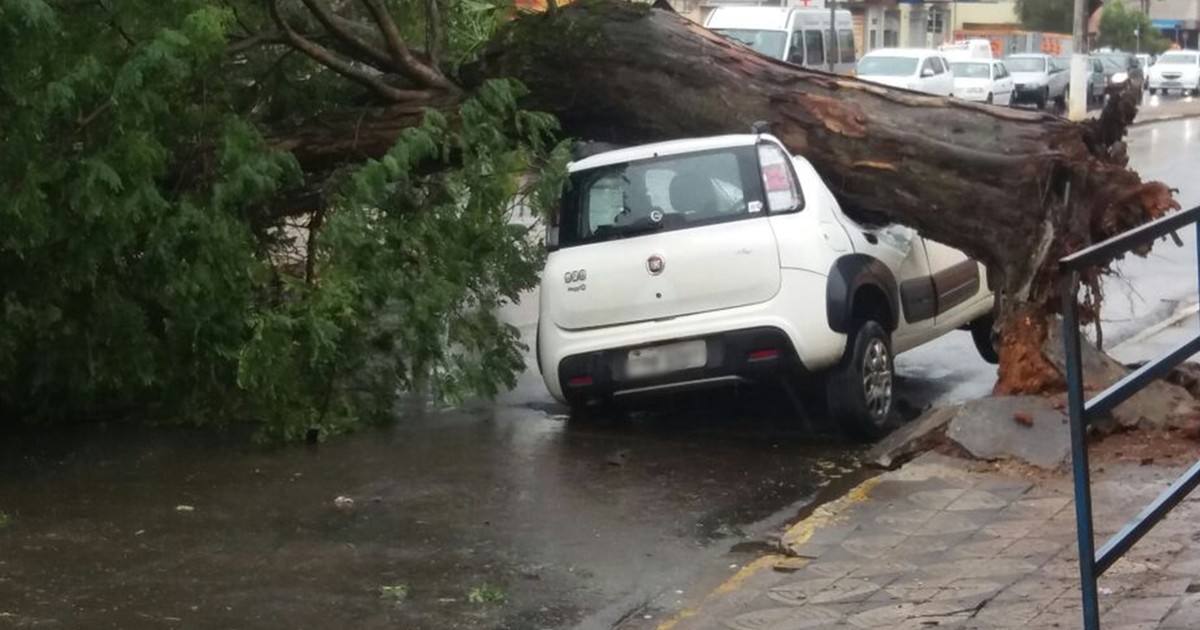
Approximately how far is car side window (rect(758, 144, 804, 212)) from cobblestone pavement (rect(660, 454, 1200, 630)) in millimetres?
1668

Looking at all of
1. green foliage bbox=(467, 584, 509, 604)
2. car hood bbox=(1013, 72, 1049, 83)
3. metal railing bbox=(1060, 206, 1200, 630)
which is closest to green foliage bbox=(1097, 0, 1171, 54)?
car hood bbox=(1013, 72, 1049, 83)

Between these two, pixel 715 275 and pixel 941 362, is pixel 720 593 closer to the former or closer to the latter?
pixel 715 275

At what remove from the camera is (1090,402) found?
440 centimetres

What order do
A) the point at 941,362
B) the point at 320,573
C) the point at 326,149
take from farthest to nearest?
the point at 941,362 < the point at 326,149 < the point at 320,573

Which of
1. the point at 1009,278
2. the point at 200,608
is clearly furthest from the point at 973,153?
the point at 200,608

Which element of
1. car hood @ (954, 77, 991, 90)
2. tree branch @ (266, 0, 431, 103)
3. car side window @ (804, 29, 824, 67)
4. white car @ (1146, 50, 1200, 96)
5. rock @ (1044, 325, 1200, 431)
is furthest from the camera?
white car @ (1146, 50, 1200, 96)

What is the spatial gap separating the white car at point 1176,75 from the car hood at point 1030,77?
48.9 feet

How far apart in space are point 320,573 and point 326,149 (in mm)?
3842

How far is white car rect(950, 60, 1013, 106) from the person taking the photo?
137 feet

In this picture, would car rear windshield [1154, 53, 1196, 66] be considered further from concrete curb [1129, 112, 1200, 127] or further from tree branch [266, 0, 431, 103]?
tree branch [266, 0, 431, 103]

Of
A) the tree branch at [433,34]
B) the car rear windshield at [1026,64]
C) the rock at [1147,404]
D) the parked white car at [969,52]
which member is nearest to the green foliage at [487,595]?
the rock at [1147,404]

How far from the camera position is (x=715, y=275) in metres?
8.66

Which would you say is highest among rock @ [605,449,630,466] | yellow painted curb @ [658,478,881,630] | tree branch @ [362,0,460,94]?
tree branch @ [362,0,460,94]

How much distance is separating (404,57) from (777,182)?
2.58 metres
